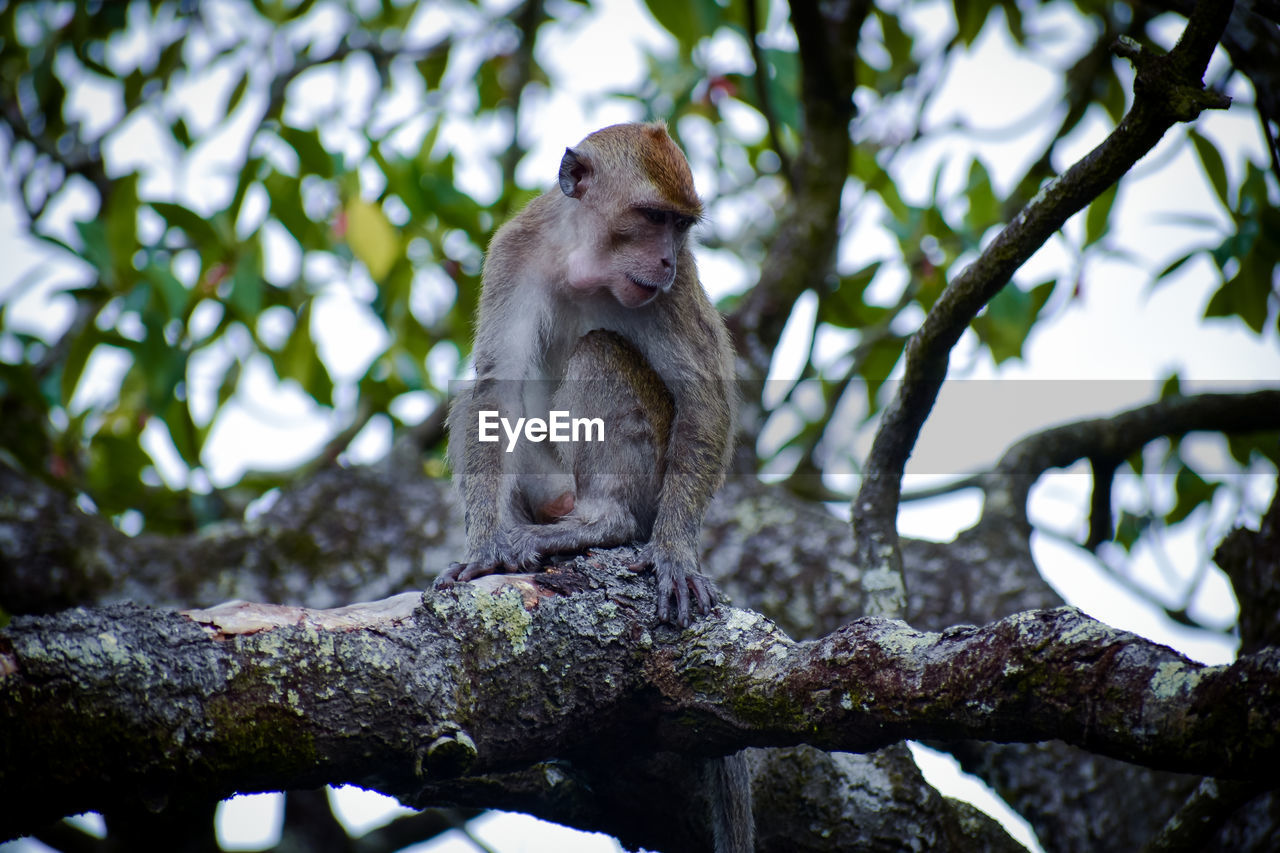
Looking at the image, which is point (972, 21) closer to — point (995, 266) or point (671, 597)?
point (995, 266)

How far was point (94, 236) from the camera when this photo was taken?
5.79 meters

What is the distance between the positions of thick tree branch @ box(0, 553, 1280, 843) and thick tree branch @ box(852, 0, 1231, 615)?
1028 mm

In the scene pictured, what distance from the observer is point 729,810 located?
Result: 3.24 m

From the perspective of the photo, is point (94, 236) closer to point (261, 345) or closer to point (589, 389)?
point (261, 345)

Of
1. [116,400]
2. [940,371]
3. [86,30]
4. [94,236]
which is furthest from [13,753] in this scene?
[86,30]

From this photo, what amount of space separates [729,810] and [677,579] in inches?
27.7

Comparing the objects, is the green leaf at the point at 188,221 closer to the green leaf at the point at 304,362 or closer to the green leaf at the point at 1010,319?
the green leaf at the point at 304,362

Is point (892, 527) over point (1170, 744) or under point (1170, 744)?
over

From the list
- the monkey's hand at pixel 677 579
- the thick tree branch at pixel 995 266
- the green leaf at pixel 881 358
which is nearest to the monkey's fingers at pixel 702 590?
the monkey's hand at pixel 677 579

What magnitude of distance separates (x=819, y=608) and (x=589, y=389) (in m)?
1.52

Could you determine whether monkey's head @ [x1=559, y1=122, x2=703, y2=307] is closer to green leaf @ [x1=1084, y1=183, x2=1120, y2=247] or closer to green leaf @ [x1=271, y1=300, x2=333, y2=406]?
green leaf @ [x1=1084, y1=183, x2=1120, y2=247]

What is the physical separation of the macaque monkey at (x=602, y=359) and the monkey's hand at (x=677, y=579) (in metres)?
0.32

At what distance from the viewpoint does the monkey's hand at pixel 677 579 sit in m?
3.22

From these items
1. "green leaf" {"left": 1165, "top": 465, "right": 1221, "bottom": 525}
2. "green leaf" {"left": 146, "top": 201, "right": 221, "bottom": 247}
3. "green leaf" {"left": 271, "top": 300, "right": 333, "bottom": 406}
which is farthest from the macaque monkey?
"green leaf" {"left": 1165, "top": 465, "right": 1221, "bottom": 525}
